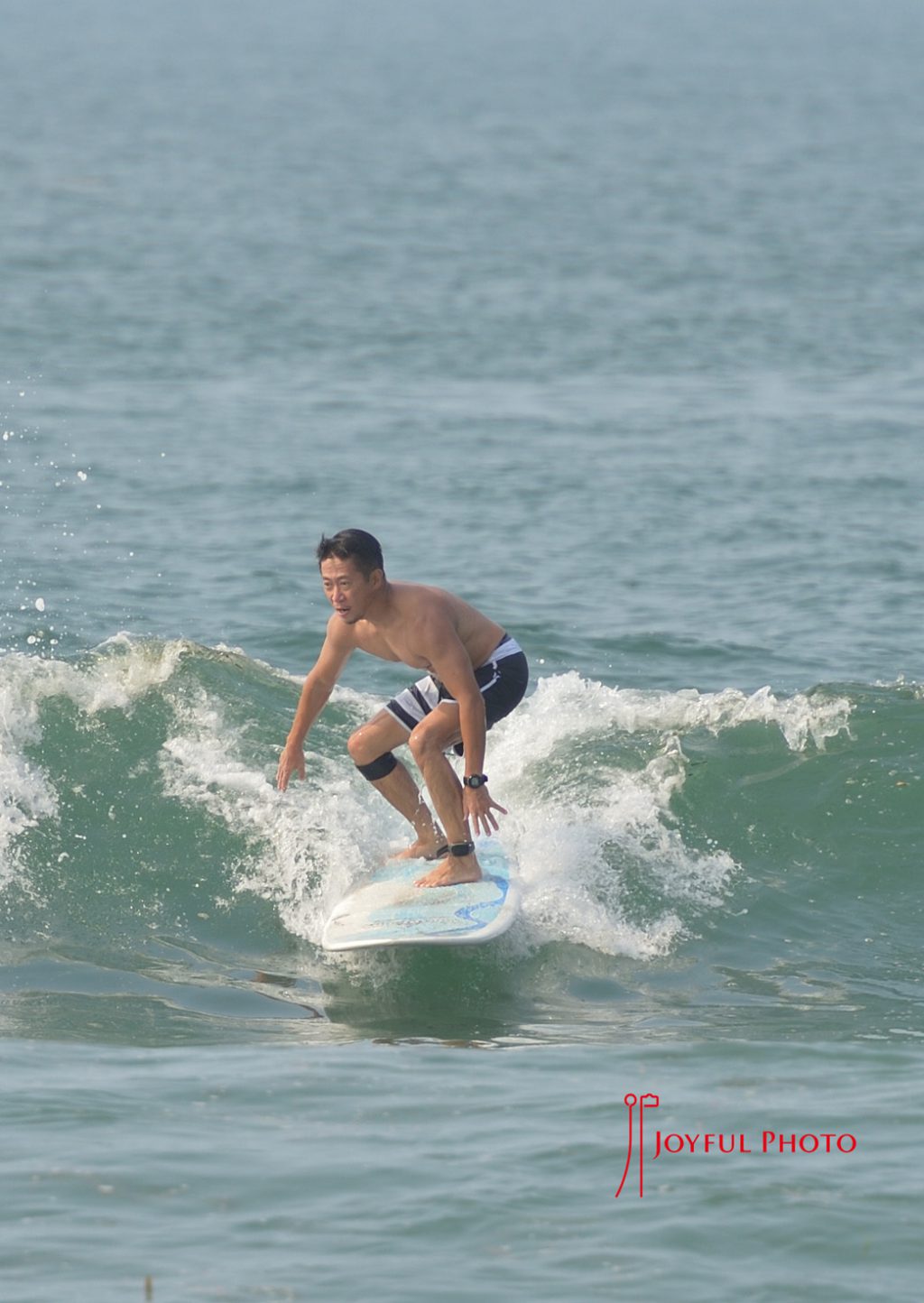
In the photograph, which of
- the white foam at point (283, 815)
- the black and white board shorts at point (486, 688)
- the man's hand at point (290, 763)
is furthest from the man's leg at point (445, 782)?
the white foam at point (283, 815)

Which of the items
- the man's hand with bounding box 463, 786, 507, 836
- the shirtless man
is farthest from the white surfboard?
the man's hand with bounding box 463, 786, 507, 836

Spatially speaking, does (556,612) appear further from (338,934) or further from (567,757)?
(338,934)

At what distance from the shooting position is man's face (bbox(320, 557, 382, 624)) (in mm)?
9172

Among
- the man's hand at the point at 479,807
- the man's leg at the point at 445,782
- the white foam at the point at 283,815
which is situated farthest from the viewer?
the white foam at the point at 283,815

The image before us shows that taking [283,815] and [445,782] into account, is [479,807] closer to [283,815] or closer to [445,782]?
[445,782]

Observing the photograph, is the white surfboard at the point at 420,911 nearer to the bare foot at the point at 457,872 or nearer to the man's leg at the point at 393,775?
the bare foot at the point at 457,872

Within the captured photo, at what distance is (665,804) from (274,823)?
2326mm

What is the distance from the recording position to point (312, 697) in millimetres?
10000

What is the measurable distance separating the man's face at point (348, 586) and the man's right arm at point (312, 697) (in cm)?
57

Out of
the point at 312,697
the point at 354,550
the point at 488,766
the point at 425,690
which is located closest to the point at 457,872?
the point at 425,690

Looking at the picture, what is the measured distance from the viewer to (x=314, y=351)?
27.5 meters

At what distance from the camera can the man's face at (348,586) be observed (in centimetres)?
917

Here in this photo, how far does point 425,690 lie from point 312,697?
0.60m

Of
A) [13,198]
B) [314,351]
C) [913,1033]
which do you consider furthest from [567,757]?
[13,198]
